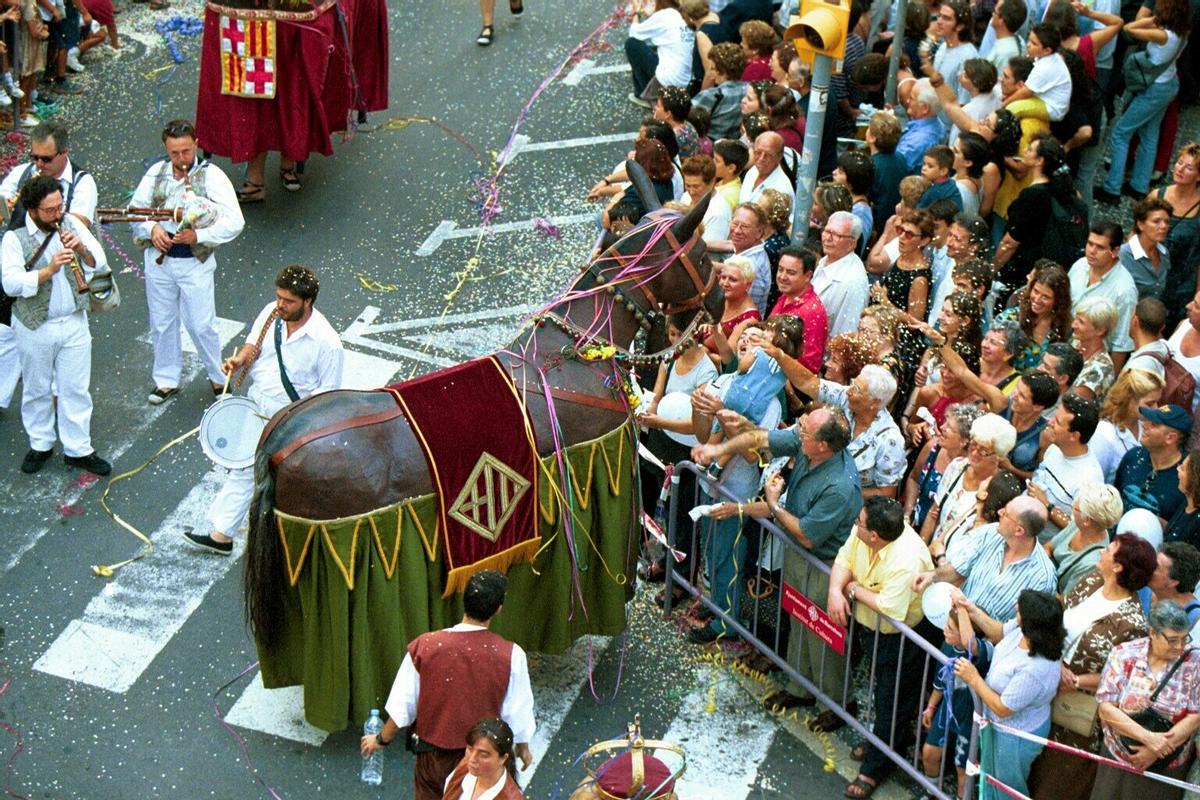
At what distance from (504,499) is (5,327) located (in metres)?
3.80

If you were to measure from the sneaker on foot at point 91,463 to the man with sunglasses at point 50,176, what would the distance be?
0.72 m

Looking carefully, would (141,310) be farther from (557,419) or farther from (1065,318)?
(1065,318)

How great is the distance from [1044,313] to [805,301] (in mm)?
1292

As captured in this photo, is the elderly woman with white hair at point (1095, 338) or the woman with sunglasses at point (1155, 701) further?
the elderly woman with white hair at point (1095, 338)

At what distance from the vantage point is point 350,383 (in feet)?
32.7

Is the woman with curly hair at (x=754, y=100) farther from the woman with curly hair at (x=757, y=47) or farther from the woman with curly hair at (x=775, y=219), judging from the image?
the woman with curly hair at (x=775, y=219)

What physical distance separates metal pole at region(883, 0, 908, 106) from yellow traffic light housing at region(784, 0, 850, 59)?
10.9 feet

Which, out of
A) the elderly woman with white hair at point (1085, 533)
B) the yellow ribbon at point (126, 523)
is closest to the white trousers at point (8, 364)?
the yellow ribbon at point (126, 523)

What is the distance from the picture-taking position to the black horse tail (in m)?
6.72

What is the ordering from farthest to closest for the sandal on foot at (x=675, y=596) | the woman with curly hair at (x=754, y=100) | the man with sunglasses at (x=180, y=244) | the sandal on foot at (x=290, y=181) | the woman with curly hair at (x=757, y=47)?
the sandal on foot at (x=290, y=181), the woman with curly hair at (x=757, y=47), the woman with curly hair at (x=754, y=100), the man with sunglasses at (x=180, y=244), the sandal on foot at (x=675, y=596)

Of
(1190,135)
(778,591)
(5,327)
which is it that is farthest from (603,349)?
(1190,135)

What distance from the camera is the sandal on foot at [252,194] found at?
38.9 feet

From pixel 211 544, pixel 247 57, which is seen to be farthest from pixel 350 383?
pixel 247 57

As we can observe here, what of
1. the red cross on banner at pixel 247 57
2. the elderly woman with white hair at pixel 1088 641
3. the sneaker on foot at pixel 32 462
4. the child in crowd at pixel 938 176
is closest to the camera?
the elderly woman with white hair at pixel 1088 641
